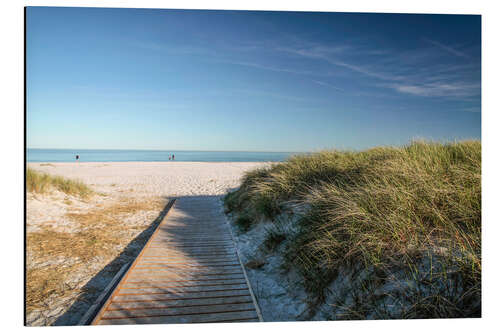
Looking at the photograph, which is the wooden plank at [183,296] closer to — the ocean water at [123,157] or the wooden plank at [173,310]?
the wooden plank at [173,310]

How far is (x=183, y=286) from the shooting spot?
8.33 ft

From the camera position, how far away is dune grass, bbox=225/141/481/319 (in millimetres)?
1752

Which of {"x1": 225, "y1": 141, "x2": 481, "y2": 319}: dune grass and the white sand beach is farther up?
{"x1": 225, "y1": 141, "x2": 481, "y2": 319}: dune grass

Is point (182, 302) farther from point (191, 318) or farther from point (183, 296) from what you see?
point (191, 318)

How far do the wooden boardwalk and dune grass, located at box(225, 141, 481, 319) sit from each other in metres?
0.64

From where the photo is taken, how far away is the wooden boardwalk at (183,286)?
214 cm

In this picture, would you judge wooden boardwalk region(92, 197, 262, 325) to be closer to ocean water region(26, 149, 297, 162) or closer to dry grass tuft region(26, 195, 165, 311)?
dry grass tuft region(26, 195, 165, 311)

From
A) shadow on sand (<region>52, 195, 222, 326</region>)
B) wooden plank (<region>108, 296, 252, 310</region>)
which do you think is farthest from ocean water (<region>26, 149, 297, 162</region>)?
wooden plank (<region>108, 296, 252, 310</region>)

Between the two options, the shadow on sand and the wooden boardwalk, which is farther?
the shadow on sand

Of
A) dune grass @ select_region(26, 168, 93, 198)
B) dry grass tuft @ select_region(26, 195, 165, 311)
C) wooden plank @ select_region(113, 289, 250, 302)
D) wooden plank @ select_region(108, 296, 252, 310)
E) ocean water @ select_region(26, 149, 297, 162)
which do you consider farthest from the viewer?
ocean water @ select_region(26, 149, 297, 162)

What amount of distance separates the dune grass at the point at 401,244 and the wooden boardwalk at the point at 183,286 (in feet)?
2.11

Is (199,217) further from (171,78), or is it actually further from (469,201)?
(469,201)

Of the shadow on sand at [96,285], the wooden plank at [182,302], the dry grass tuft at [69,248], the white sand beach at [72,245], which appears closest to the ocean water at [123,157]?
the white sand beach at [72,245]

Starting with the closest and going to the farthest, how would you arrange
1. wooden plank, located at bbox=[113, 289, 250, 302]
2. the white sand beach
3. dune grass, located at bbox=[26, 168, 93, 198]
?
wooden plank, located at bbox=[113, 289, 250, 302] < the white sand beach < dune grass, located at bbox=[26, 168, 93, 198]
